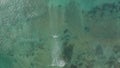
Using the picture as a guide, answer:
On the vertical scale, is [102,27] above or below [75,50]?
above

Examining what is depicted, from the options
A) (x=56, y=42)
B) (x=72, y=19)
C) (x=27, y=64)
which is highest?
(x=72, y=19)

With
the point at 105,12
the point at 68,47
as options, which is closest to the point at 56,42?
the point at 68,47

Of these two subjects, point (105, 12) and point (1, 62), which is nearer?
point (105, 12)

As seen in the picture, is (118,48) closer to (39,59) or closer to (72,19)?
(72,19)

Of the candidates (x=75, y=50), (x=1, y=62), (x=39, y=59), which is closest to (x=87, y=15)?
(x=75, y=50)

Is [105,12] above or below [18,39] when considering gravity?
above

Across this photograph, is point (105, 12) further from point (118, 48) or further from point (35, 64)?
point (35, 64)
